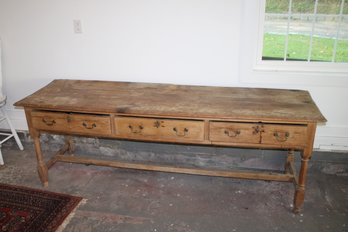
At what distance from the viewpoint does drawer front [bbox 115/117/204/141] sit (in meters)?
2.29

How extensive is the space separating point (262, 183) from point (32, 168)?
217cm

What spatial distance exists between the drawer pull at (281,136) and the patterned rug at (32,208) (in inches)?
64.6

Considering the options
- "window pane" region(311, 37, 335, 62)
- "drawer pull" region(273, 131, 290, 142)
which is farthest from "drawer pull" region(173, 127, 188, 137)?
"window pane" region(311, 37, 335, 62)

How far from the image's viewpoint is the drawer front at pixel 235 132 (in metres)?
2.21

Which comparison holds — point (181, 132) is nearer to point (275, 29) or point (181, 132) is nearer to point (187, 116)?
point (187, 116)

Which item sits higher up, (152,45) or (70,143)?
(152,45)

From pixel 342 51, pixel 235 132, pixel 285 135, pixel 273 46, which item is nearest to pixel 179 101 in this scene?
pixel 235 132

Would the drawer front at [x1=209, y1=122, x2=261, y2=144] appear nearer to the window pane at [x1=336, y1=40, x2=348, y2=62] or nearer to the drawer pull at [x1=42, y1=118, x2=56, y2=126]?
A: the window pane at [x1=336, y1=40, x2=348, y2=62]

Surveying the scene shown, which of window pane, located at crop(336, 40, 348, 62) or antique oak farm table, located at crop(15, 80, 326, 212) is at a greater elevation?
window pane, located at crop(336, 40, 348, 62)

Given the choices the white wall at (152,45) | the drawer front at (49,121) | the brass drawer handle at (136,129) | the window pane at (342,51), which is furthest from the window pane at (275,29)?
the drawer front at (49,121)

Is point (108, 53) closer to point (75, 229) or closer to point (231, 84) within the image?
point (231, 84)

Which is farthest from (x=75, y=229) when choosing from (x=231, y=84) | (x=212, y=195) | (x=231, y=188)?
(x=231, y=84)

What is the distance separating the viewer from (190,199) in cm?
263

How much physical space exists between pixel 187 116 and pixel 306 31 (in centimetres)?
129
